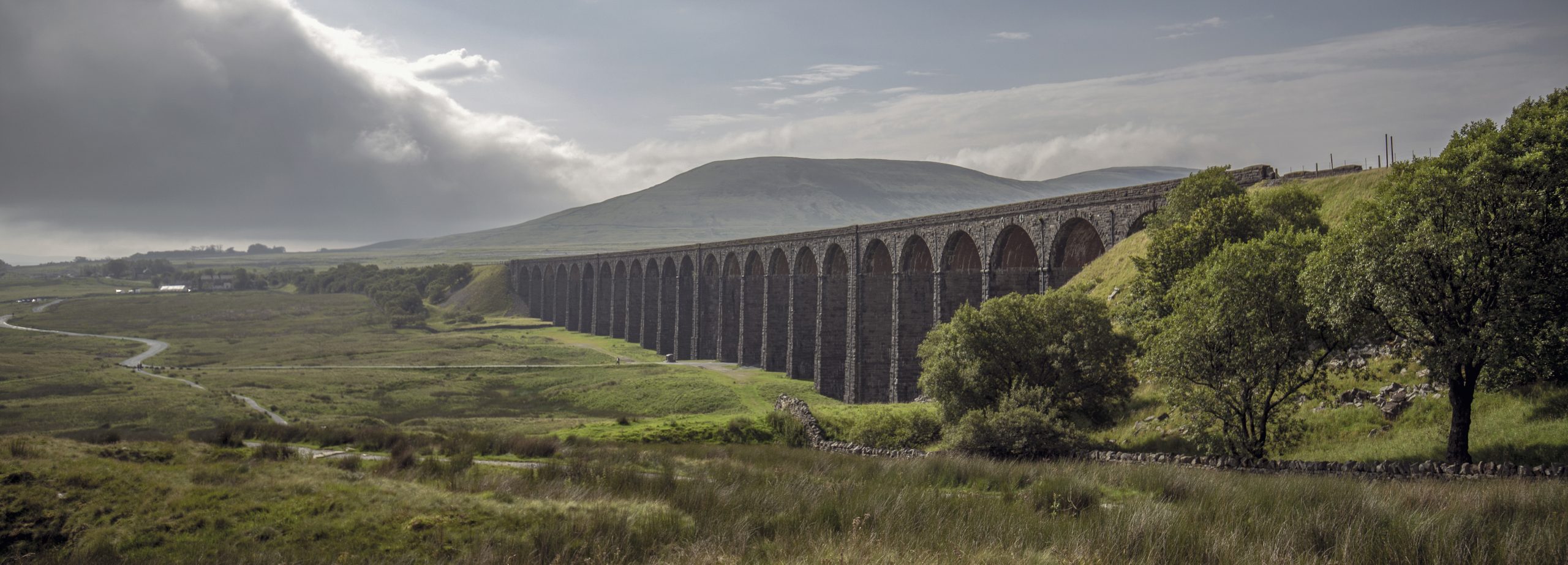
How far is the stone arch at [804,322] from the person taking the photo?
Answer: 5550cm

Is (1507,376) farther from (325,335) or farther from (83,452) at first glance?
(325,335)

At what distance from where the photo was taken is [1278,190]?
2477 cm

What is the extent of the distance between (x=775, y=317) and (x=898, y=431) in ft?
112

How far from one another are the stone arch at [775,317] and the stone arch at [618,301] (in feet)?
116

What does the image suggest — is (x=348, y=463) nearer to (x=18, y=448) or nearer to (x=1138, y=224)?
(x=18, y=448)

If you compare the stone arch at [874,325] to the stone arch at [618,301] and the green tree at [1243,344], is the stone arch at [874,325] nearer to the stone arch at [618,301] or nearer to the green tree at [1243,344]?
the green tree at [1243,344]

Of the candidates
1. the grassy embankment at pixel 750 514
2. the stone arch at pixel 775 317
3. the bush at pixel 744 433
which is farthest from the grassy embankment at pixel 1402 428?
the stone arch at pixel 775 317

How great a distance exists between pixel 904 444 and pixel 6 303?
163115mm

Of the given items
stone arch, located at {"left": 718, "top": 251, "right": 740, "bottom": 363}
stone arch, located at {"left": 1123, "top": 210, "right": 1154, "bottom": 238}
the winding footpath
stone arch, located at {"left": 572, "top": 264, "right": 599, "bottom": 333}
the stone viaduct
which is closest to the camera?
stone arch, located at {"left": 1123, "top": 210, "right": 1154, "bottom": 238}

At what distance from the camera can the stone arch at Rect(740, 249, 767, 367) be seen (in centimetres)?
6391

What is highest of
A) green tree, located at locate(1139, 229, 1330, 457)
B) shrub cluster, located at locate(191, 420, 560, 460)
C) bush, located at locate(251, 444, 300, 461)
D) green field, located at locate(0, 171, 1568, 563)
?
green tree, located at locate(1139, 229, 1330, 457)

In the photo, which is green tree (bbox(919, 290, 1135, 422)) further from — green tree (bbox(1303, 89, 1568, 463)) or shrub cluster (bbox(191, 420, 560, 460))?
shrub cluster (bbox(191, 420, 560, 460))

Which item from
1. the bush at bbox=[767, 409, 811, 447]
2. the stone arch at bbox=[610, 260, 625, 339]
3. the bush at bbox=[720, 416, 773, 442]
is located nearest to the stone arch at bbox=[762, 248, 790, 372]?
the bush at bbox=[767, 409, 811, 447]

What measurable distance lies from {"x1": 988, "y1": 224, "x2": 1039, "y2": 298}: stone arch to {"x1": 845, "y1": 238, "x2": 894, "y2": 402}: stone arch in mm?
9078
